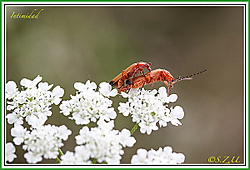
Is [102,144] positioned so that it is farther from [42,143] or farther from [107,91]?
[107,91]

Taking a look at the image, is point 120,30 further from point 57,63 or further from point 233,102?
point 233,102

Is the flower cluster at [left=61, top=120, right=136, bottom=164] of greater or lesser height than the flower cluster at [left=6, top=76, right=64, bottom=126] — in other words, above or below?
below

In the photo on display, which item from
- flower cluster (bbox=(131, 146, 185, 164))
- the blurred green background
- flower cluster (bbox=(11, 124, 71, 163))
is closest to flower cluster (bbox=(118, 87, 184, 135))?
flower cluster (bbox=(131, 146, 185, 164))

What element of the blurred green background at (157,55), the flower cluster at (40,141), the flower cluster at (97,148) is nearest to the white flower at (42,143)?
the flower cluster at (40,141)

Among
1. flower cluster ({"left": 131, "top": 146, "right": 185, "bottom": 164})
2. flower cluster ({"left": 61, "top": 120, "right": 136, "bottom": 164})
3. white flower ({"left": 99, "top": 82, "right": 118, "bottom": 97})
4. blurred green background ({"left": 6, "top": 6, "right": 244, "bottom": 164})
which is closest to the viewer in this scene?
flower cluster ({"left": 61, "top": 120, "right": 136, "bottom": 164})

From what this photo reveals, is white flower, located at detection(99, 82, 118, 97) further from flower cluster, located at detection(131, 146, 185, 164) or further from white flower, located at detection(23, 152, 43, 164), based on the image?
white flower, located at detection(23, 152, 43, 164)

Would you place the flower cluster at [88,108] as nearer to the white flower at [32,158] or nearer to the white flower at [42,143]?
the white flower at [42,143]

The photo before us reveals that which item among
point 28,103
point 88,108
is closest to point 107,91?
point 88,108
